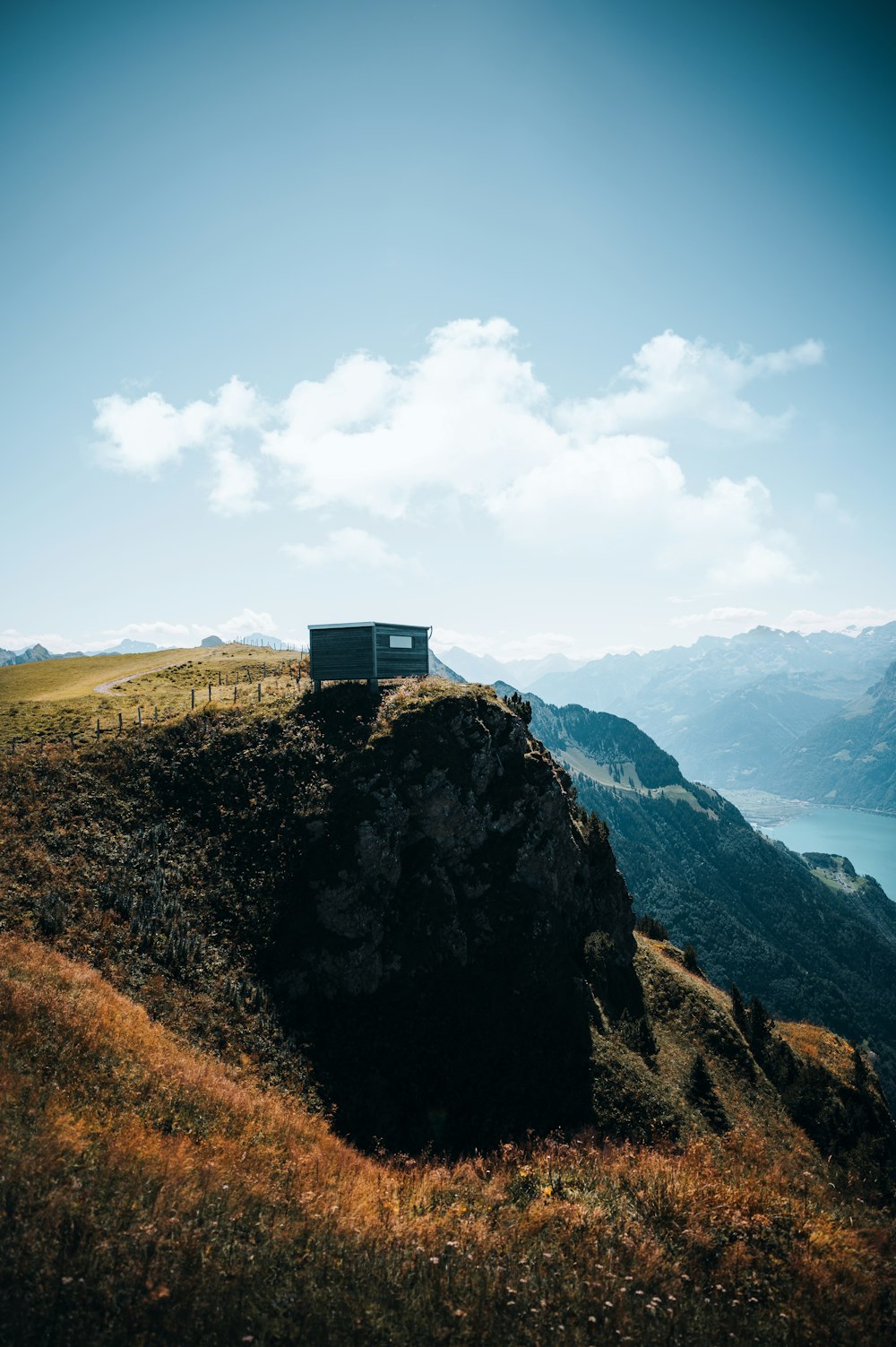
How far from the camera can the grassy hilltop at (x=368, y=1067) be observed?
403 inches

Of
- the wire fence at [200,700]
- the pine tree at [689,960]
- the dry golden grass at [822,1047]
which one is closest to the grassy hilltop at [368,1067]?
the dry golden grass at [822,1047]

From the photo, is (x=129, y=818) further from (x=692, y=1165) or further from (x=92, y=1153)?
(x=692, y=1165)

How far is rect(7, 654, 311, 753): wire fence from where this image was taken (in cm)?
3956

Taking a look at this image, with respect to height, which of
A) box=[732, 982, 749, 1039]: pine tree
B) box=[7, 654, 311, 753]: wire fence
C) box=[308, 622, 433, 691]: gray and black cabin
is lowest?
box=[732, 982, 749, 1039]: pine tree

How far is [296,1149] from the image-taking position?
16.1 m

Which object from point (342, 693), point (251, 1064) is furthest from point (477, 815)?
point (251, 1064)

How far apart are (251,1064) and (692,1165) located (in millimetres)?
18361

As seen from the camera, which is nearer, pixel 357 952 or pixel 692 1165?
pixel 692 1165

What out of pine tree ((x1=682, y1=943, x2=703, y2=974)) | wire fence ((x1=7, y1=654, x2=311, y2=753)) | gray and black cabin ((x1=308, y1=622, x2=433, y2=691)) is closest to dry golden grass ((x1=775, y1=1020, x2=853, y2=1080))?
pine tree ((x1=682, y1=943, x2=703, y2=974))

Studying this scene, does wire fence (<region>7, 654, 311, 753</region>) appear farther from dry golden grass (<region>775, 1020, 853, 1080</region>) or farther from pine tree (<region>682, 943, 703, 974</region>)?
dry golden grass (<region>775, 1020, 853, 1080</region>)

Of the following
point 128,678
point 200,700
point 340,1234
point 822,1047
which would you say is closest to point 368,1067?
point 340,1234

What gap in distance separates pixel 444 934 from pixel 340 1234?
78.1 feet

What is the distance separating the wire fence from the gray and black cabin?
13.5ft

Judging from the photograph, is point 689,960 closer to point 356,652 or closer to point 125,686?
point 356,652
